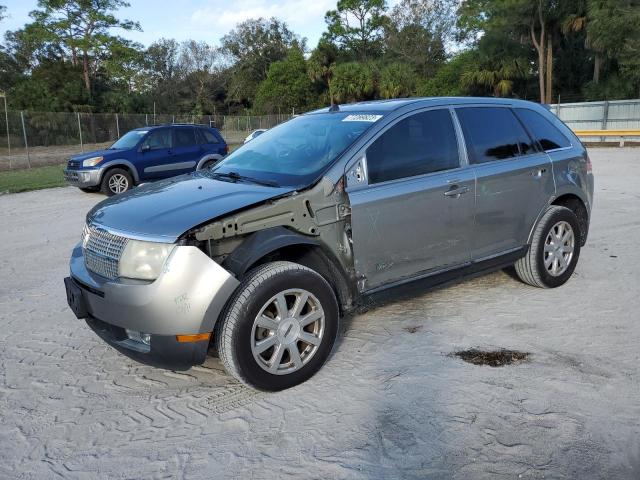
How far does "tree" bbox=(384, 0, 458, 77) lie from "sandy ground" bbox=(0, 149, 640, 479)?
5550 centimetres

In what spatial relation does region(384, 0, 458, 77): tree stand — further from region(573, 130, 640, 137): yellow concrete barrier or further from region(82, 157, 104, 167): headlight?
region(82, 157, 104, 167): headlight

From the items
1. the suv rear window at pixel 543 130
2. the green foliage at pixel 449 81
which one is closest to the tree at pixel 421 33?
the green foliage at pixel 449 81

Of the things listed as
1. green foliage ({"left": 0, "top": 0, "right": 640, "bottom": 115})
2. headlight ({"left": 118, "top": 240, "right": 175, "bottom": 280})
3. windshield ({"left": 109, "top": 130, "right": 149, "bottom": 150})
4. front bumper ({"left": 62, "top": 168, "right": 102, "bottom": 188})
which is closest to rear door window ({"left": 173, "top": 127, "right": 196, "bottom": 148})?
windshield ({"left": 109, "top": 130, "right": 149, "bottom": 150})

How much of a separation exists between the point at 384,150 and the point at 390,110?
14.6 inches

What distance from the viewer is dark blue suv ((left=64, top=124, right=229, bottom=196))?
12.6 metres

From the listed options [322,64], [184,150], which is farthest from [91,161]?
[322,64]

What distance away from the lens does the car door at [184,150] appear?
1354cm

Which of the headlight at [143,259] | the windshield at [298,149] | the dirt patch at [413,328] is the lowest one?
the dirt patch at [413,328]

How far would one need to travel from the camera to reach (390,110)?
13.9ft

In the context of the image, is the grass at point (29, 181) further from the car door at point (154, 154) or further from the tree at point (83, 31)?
the tree at point (83, 31)

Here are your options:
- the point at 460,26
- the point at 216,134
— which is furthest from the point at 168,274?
the point at 460,26

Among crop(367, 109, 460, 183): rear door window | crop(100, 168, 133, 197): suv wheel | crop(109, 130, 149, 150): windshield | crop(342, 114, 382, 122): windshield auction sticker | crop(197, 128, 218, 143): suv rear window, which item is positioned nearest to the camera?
crop(367, 109, 460, 183): rear door window

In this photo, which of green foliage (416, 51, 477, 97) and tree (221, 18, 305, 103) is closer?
green foliage (416, 51, 477, 97)

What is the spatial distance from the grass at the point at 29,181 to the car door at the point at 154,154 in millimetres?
3446
